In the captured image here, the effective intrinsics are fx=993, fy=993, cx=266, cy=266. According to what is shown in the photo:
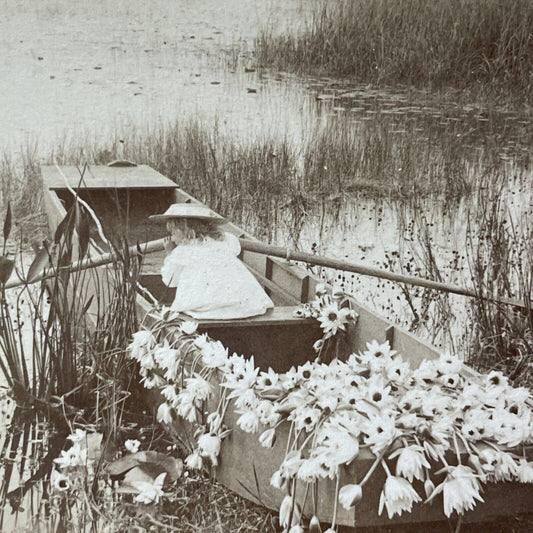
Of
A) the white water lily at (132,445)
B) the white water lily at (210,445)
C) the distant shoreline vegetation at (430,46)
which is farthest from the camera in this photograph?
the distant shoreline vegetation at (430,46)

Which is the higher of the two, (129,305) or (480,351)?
(129,305)

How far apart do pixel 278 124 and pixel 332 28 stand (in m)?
2.39

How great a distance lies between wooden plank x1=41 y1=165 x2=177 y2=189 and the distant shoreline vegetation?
5838mm

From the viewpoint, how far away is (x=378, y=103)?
40.2 feet

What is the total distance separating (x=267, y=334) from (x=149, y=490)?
45.0 inches

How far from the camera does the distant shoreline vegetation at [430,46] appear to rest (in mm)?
12094

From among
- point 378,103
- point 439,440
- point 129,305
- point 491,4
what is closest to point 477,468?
point 439,440

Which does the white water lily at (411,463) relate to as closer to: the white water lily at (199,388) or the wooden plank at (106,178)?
the white water lily at (199,388)

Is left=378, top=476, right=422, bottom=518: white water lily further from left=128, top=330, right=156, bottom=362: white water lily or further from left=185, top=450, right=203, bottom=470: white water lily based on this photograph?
left=128, top=330, right=156, bottom=362: white water lily

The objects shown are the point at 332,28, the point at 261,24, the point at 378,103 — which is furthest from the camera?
the point at 261,24

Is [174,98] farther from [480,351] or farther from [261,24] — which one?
[480,351]

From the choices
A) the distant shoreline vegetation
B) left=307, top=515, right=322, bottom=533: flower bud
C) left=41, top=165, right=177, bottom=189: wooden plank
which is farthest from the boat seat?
the distant shoreline vegetation

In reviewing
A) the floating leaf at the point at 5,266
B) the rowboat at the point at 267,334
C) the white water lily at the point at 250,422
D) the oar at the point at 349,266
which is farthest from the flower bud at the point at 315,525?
the oar at the point at 349,266

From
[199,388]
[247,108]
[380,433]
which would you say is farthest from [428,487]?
[247,108]
